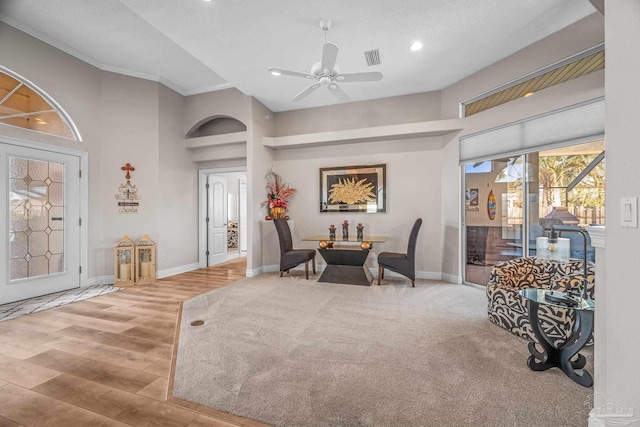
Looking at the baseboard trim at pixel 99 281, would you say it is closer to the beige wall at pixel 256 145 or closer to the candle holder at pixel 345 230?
the beige wall at pixel 256 145

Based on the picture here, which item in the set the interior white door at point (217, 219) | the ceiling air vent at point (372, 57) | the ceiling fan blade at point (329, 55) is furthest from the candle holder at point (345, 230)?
the interior white door at point (217, 219)

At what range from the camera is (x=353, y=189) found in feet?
18.2

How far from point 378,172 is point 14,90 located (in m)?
5.52

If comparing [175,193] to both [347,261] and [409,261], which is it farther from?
[409,261]

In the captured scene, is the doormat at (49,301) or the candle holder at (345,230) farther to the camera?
the candle holder at (345,230)

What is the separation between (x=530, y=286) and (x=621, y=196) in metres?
2.47

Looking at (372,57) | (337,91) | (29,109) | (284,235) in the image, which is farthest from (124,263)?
(372,57)

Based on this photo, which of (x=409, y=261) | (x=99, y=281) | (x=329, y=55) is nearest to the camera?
(x=329, y=55)

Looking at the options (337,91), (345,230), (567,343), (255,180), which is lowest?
(567,343)

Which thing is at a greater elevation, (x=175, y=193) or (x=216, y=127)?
(x=216, y=127)

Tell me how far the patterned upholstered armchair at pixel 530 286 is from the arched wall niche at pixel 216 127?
5088mm

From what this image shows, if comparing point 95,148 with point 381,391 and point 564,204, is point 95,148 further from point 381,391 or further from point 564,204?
point 564,204

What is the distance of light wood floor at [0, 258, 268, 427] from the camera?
168 centimetres

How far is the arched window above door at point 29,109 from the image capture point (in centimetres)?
374
